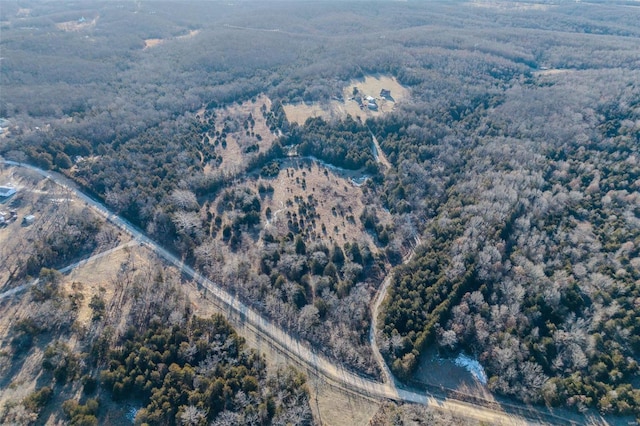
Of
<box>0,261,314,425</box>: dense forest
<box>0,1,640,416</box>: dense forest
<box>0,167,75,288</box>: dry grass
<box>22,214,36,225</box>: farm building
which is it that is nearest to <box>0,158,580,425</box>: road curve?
<box>0,1,640,416</box>: dense forest

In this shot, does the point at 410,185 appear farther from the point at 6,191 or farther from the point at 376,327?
the point at 6,191

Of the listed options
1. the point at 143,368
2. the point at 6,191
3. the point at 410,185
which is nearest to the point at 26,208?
the point at 6,191

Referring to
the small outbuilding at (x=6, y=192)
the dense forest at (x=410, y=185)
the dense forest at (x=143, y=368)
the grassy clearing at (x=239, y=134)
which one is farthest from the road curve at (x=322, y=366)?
the small outbuilding at (x=6, y=192)

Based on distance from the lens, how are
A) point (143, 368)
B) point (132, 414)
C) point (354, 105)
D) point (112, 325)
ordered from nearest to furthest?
point (132, 414) < point (143, 368) < point (112, 325) < point (354, 105)

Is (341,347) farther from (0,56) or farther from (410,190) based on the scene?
(0,56)

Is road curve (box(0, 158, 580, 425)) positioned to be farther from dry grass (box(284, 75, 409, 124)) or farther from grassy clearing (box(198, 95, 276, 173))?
dry grass (box(284, 75, 409, 124))

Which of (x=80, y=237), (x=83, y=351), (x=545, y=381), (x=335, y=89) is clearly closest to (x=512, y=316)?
(x=545, y=381)
